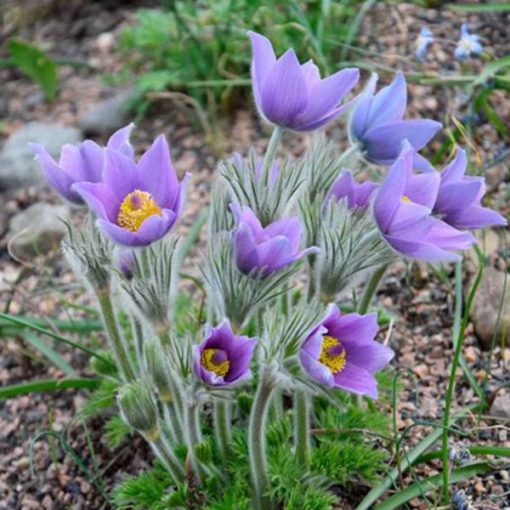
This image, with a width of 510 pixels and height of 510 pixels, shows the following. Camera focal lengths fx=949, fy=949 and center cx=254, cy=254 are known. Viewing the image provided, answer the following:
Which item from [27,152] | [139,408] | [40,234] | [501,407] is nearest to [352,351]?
[139,408]

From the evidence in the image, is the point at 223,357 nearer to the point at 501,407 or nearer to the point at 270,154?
the point at 270,154

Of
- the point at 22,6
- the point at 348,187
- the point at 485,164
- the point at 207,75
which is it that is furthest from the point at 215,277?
the point at 22,6

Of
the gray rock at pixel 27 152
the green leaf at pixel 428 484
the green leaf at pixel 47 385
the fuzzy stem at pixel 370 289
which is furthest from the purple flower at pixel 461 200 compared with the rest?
the gray rock at pixel 27 152

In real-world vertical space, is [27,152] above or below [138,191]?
below

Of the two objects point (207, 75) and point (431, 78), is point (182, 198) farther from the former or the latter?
point (207, 75)

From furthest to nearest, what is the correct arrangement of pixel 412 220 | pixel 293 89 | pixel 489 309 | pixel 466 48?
pixel 466 48
pixel 489 309
pixel 293 89
pixel 412 220

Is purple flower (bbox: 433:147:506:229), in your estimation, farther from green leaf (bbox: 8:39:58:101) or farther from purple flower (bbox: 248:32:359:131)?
green leaf (bbox: 8:39:58:101)
